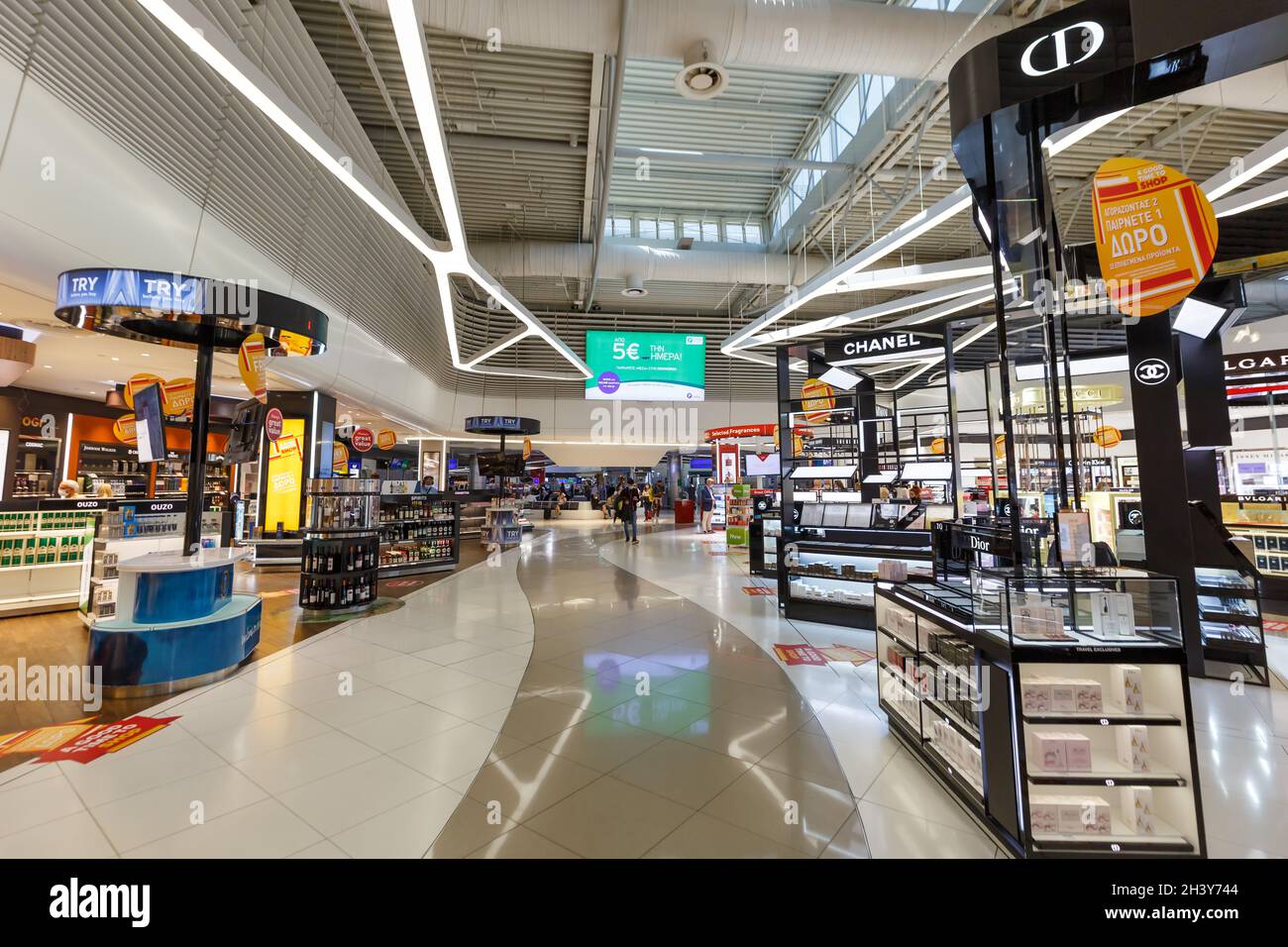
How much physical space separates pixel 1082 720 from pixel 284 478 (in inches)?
456

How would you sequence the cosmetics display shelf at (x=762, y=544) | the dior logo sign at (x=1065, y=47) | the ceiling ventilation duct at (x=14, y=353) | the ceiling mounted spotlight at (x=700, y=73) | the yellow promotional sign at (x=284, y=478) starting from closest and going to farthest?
the dior logo sign at (x=1065, y=47), the ceiling mounted spotlight at (x=700, y=73), the ceiling ventilation duct at (x=14, y=353), the cosmetics display shelf at (x=762, y=544), the yellow promotional sign at (x=284, y=478)

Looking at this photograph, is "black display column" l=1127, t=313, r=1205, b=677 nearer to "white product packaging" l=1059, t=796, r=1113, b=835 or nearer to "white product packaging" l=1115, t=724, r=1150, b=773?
"white product packaging" l=1115, t=724, r=1150, b=773

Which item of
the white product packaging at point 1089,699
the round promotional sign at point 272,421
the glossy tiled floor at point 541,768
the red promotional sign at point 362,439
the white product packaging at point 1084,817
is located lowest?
the glossy tiled floor at point 541,768

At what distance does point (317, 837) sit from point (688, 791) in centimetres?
162

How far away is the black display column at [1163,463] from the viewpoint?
4.16 meters

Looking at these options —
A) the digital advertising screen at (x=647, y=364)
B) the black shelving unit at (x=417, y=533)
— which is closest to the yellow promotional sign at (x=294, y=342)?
the black shelving unit at (x=417, y=533)

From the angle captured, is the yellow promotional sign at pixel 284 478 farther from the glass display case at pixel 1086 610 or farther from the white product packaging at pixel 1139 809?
the white product packaging at pixel 1139 809

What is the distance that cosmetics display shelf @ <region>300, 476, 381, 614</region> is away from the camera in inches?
244

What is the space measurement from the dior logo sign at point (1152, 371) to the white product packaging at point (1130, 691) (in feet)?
11.8

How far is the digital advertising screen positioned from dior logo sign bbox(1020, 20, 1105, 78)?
9.19 meters

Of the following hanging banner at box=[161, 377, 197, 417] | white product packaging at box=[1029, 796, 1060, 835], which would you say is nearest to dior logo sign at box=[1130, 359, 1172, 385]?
white product packaging at box=[1029, 796, 1060, 835]

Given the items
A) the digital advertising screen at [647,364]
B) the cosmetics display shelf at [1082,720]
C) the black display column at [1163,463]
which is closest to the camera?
the cosmetics display shelf at [1082,720]

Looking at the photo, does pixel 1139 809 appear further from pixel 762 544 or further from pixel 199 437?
pixel 762 544
